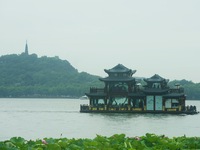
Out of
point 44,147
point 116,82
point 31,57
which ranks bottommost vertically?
point 44,147

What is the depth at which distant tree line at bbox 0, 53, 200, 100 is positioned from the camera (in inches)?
4921

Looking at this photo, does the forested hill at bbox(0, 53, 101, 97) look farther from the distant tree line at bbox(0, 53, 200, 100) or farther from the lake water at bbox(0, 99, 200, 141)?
the lake water at bbox(0, 99, 200, 141)

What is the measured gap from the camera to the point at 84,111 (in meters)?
51.6

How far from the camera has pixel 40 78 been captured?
142 metres

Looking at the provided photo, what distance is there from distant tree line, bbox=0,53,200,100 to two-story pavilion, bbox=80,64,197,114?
67.4 m

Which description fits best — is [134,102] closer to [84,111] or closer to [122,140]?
[84,111]

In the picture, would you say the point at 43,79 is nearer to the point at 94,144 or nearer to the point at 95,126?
the point at 95,126

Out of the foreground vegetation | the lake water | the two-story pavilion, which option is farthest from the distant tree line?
the foreground vegetation

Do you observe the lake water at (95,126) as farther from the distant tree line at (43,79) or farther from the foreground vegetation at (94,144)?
the distant tree line at (43,79)

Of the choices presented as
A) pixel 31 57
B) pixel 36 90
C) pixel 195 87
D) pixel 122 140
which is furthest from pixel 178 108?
pixel 31 57

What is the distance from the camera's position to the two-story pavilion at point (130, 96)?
1907 inches

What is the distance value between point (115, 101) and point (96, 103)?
88.4 inches

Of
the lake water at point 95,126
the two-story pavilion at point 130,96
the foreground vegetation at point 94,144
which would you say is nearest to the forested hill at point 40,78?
the two-story pavilion at point 130,96

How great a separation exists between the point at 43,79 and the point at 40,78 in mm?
1210
